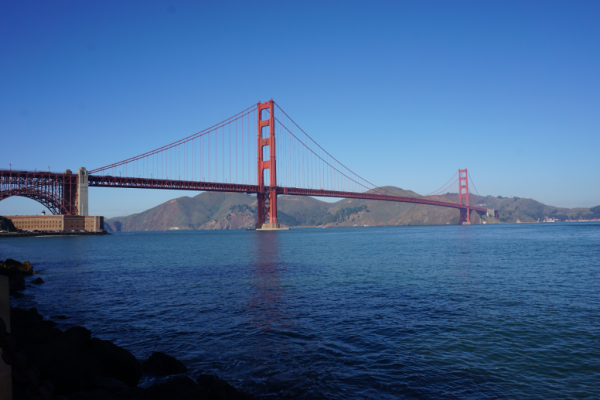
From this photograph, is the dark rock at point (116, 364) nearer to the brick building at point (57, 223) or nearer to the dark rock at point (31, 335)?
the dark rock at point (31, 335)

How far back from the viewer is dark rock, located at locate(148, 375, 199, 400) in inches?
221

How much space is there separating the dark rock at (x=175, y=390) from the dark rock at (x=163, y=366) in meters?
1.46

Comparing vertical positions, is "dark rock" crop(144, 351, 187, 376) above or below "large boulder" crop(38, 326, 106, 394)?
below

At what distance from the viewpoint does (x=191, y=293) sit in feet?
51.6

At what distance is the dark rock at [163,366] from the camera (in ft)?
24.4

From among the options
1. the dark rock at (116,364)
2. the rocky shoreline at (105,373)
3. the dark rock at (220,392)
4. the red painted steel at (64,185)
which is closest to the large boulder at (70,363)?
the rocky shoreline at (105,373)

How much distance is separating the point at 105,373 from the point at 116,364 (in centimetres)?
34

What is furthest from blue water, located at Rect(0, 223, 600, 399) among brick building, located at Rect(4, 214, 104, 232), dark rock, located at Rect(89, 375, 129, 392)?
brick building, located at Rect(4, 214, 104, 232)

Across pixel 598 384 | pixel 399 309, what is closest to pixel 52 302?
pixel 399 309

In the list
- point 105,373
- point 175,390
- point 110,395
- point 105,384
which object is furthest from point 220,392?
point 105,373

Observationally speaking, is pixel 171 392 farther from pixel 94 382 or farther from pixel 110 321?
pixel 110 321

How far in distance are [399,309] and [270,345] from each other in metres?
5.02

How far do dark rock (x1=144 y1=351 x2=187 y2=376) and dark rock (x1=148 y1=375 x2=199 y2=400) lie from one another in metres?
1.46

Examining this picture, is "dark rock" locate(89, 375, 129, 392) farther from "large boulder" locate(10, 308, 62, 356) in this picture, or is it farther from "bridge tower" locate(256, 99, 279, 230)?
"bridge tower" locate(256, 99, 279, 230)
